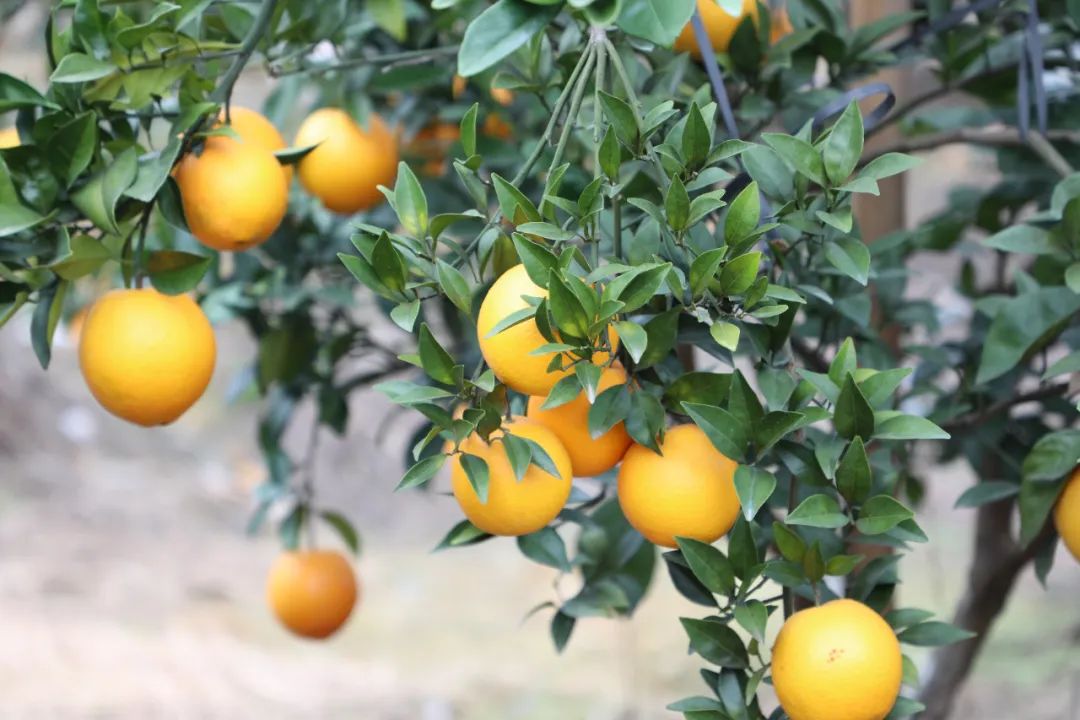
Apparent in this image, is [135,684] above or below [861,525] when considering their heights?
below

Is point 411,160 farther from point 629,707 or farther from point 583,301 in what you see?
point 629,707

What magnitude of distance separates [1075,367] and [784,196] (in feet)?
0.66

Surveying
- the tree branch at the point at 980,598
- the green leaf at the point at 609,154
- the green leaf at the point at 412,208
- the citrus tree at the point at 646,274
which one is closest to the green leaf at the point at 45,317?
the citrus tree at the point at 646,274

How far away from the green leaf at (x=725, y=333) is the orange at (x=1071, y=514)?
0.94ft

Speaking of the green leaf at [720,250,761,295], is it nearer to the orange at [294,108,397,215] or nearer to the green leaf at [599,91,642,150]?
the green leaf at [599,91,642,150]

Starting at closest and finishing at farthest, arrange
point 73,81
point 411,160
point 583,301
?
point 583,301, point 73,81, point 411,160

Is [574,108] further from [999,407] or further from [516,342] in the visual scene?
[999,407]

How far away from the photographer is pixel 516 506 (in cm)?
56

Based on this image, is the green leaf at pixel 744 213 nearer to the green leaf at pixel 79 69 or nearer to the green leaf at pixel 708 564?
the green leaf at pixel 708 564

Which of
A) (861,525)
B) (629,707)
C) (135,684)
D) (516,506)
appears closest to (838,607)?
(861,525)

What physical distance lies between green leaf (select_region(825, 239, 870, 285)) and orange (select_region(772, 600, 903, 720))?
6.6 inches

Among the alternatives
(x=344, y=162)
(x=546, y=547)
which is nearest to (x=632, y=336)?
(x=546, y=547)

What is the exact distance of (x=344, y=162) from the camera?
94cm

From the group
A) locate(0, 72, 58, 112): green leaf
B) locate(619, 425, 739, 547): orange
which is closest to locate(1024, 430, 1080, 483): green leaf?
locate(619, 425, 739, 547): orange
